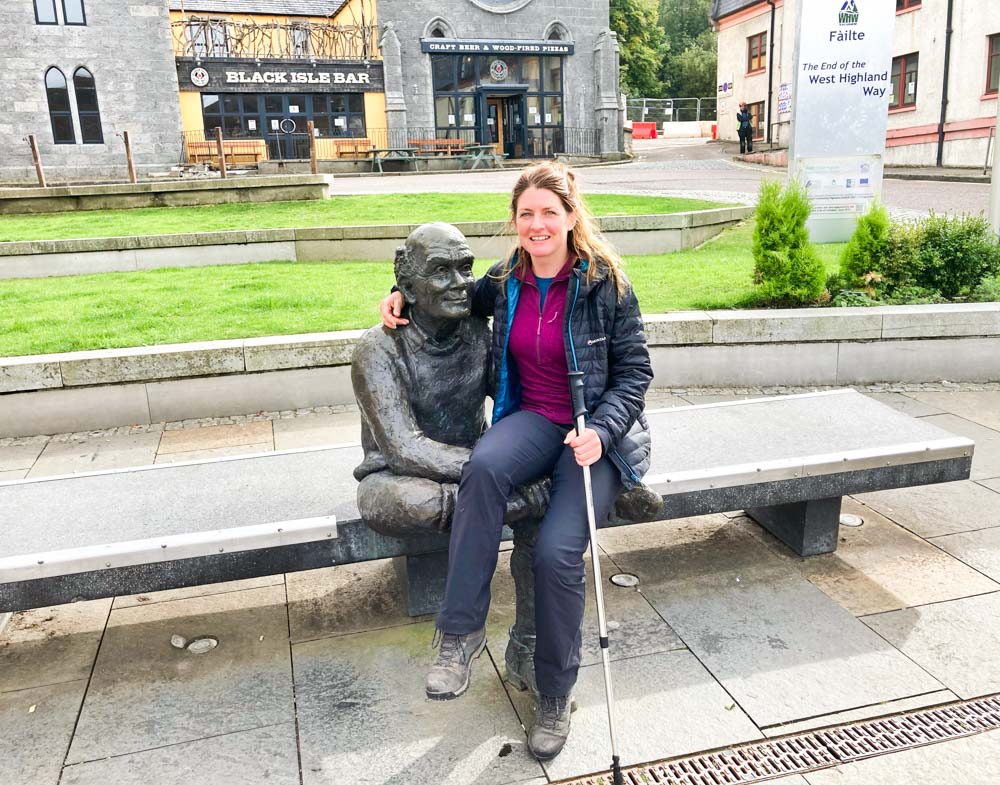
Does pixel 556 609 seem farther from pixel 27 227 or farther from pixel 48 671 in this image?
pixel 27 227

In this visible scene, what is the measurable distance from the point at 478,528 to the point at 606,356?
0.86 m

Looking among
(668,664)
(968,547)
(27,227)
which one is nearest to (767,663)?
(668,664)

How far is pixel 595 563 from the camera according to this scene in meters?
2.95

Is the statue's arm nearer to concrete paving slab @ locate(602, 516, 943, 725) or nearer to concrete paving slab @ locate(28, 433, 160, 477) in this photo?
concrete paving slab @ locate(602, 516, 943, 725)

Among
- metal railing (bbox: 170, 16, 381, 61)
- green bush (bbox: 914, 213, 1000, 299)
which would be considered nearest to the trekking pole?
green bush (bbox: 914, 213, 1000, 299)

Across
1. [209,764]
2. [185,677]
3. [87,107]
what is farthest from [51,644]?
[87,107]

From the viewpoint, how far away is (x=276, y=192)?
54.1 feet

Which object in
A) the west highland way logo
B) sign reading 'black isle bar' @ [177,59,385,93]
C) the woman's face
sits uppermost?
sign reading 'black isle bar' @ [177,59,385,93]

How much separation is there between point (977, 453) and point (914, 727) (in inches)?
133

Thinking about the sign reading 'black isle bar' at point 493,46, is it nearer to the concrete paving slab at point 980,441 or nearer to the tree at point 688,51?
the tree at point 688,51

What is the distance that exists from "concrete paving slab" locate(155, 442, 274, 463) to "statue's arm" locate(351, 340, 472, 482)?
3029mm

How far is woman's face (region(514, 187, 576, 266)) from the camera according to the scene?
3.26 m

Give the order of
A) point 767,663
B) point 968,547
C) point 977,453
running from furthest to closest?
1. point 977,453
2. point 968,547
3. point 767,663

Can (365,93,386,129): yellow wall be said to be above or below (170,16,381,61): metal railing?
below
